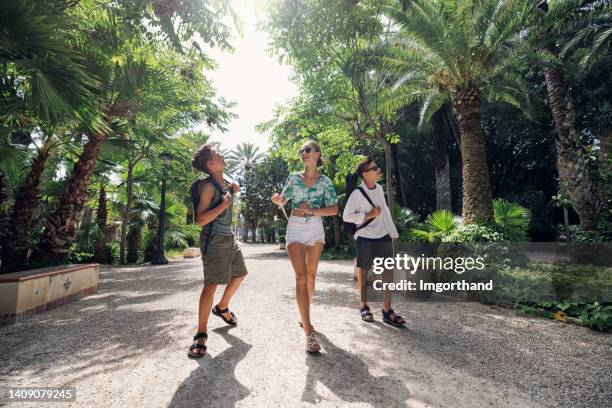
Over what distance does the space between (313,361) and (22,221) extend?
8.30 m

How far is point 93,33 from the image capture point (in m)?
6.19

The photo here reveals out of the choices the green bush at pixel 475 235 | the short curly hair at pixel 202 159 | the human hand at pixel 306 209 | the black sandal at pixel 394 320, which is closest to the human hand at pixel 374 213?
the human hand at pixel 306 209

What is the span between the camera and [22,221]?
7.40m

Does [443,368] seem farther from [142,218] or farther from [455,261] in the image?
[142,218]

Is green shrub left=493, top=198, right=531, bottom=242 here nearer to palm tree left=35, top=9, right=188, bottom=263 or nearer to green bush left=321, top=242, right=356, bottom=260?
palm tree left=35, top=9, right=188, bottom=263

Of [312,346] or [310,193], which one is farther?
[310,193]

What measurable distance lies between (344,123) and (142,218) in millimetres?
10566

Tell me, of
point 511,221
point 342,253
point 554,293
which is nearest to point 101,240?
point 342,253

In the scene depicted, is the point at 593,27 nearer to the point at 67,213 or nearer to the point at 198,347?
the point at 198,347

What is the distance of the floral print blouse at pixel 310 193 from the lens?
3.31 meters

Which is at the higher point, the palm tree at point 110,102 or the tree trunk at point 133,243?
the palm tree at point 110,102

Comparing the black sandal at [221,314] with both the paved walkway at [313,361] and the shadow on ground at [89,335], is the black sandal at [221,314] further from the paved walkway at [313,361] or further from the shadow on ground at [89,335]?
the shadow on ground at [89,335]

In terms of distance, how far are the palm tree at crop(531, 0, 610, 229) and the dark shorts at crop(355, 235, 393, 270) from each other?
944cm

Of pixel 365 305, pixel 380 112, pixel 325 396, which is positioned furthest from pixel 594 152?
pixel 325 396
